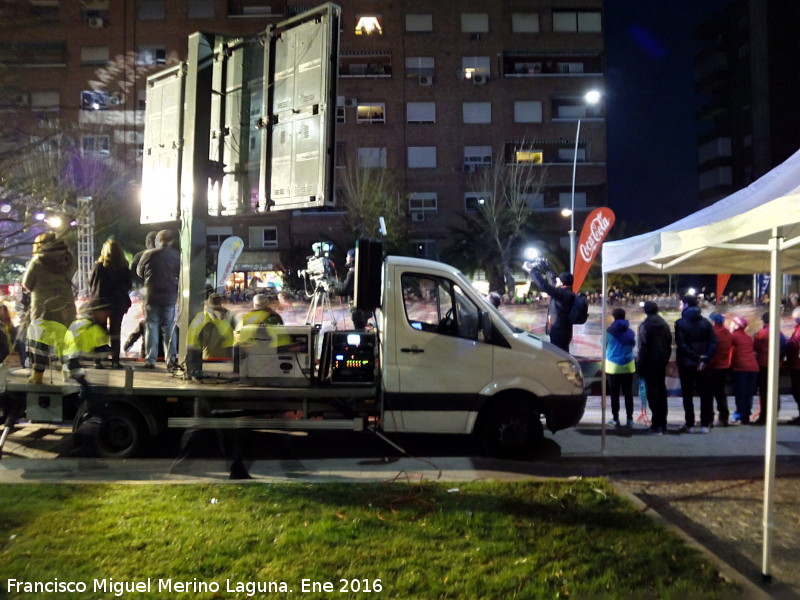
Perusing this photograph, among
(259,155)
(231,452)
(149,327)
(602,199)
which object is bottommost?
(231,452)

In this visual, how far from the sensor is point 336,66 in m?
6.75

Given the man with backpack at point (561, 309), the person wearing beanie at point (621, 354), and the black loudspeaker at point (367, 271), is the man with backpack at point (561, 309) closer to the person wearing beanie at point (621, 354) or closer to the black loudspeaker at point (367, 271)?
the person wearing beanie at point (621, 354)

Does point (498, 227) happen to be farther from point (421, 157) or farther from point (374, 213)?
point (421, 157)

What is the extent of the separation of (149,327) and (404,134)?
33204mm

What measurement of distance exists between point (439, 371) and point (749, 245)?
11.3ft

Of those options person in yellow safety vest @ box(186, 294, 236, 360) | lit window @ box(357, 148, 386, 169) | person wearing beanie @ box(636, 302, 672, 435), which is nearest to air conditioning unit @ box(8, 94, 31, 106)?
person in yellow safety vest @ box(186, 294, 236, 360)

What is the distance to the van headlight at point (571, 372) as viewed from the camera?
746 centimetres

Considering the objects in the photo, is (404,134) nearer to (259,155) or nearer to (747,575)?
(259,155)

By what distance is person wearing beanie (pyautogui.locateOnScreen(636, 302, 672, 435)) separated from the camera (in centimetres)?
896

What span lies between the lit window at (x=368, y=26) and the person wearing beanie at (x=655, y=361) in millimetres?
35198

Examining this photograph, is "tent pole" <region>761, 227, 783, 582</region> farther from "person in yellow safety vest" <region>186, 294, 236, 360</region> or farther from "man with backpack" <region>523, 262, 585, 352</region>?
"person in yellow safety vest" <region>186, 294, 236, 360</region>

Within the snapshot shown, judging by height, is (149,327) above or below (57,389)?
above

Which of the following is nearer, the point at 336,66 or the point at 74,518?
the point at 74,518

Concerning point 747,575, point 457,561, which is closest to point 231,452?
point 457,561
